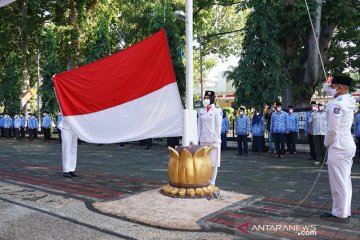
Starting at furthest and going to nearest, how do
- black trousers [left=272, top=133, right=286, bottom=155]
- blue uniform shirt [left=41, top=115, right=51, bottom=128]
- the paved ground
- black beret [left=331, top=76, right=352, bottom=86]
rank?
blue uniform shirt [left=41, top=115, right=51, bottom=128]
black trousers [left=272, top=133, right=286, bottom=155]
black beret [left=331, top=76, right=352, bottom=86]
the paved ground

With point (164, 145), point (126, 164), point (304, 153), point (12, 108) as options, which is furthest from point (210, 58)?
point (126, 164)

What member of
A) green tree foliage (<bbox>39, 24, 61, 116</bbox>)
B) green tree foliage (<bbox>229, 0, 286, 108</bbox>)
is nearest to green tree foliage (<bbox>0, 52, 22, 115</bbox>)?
green tree foliage (<bbox>39, 24, 61, 116</bbox>)

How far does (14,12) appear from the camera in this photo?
2889 cm

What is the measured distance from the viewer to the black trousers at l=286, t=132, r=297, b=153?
13.8 metres

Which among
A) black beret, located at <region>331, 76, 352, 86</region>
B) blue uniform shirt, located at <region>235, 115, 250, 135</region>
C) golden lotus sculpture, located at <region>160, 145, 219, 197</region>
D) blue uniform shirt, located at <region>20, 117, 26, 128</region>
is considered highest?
black beret, located at <region>331, 76, 352, 86</region>

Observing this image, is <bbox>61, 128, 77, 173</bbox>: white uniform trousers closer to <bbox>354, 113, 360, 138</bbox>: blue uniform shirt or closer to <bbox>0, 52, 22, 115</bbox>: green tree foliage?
<bbox>354, 113, 360, 138</bbox>: blue uniform shirt

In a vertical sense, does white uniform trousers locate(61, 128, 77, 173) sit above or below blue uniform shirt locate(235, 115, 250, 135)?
below

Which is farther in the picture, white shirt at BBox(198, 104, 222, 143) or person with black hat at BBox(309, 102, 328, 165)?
person with black hat at BBox(309, 102, 328, 165)

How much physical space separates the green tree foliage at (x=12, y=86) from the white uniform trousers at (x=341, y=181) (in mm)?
25553

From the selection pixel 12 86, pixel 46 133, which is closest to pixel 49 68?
pixel 46 133

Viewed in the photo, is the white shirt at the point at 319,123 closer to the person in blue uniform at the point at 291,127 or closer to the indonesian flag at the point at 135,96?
the person in blue uniform at the point at 291,127

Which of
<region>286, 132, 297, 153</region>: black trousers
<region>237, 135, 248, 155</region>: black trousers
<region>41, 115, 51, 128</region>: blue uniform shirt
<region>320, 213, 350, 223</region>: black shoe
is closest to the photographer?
<region>320, 213, 350, 223</region>: black shoe

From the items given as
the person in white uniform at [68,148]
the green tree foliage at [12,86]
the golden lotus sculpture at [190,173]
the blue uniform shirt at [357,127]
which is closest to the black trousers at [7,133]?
the green tree foliage at [12,86]

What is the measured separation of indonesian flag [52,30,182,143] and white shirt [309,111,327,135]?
628 cm
